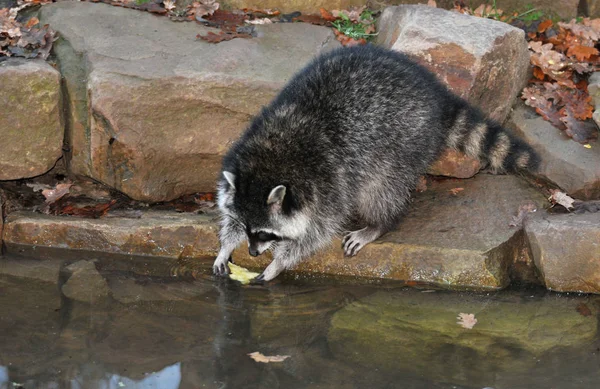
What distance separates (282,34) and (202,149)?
4.13 ft

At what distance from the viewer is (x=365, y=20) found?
648cm

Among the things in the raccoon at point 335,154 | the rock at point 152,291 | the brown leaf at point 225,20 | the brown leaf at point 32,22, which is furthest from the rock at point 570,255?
the brown leaf at point 32,22

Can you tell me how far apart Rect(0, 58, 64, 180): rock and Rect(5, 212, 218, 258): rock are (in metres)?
0.39

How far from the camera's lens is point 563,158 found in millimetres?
5316

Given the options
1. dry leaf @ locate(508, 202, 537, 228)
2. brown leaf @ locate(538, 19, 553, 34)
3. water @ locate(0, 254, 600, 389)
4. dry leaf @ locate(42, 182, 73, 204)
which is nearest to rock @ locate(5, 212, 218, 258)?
water @ locate(0, 254, 600, 389)

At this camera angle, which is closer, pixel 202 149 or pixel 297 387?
pixel 297 387

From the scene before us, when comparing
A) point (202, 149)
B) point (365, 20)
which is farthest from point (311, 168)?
point (365, 20)

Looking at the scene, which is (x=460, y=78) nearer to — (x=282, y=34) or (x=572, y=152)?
(x=572, y=152)

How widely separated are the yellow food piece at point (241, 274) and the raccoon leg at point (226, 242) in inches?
2.2

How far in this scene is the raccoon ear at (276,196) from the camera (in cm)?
439

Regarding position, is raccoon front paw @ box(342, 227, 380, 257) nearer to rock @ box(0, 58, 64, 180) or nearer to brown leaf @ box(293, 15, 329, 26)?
rock @ box(0, 58, 64, 180)

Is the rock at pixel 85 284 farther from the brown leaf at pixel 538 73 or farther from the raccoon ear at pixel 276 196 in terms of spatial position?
the brown leaf at pixel 538 73

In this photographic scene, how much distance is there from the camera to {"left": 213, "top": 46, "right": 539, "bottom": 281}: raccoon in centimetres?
460

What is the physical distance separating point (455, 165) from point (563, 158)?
695 millimetres
